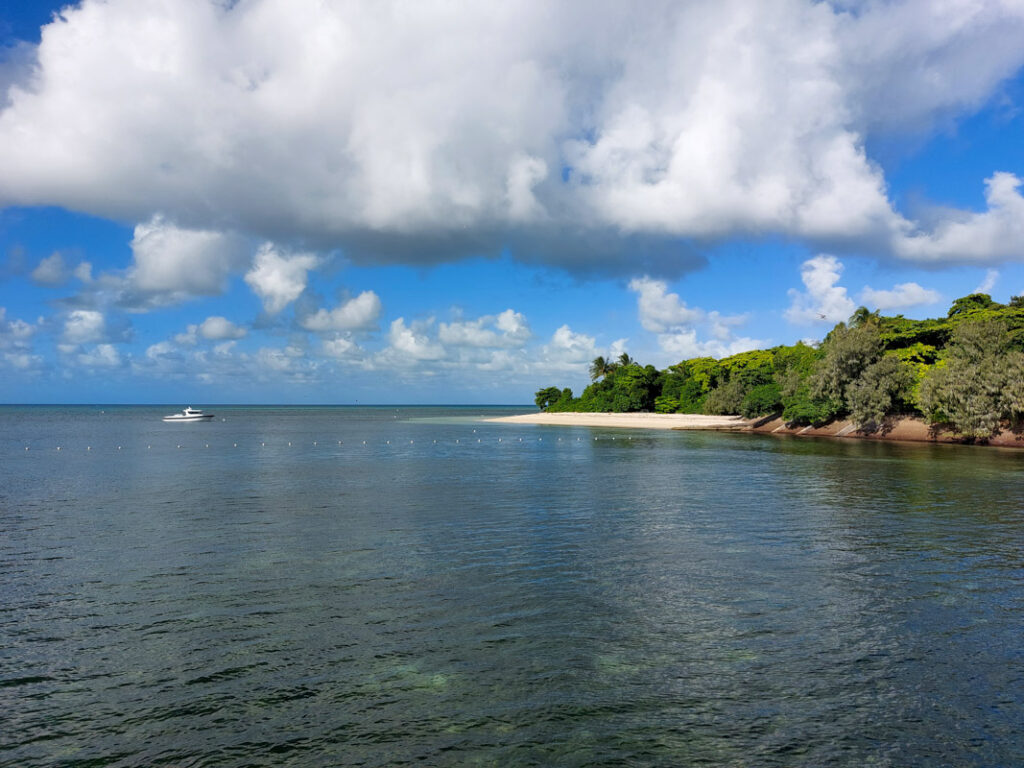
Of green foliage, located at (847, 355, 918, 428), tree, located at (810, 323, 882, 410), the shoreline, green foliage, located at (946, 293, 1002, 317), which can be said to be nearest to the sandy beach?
the shoreline

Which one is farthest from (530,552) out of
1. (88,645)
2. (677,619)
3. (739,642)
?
(88,645)

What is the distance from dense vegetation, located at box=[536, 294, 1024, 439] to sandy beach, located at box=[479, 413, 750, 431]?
381cm

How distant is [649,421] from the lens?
147 m

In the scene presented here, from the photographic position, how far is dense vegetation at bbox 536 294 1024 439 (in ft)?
259

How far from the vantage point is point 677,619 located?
Answer: 57.6 feet

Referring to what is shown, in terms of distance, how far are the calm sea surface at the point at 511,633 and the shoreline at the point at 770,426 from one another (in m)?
58.4

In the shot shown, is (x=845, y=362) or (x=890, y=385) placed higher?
(x=845, y=362)

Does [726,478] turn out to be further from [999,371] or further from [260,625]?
[999,371]

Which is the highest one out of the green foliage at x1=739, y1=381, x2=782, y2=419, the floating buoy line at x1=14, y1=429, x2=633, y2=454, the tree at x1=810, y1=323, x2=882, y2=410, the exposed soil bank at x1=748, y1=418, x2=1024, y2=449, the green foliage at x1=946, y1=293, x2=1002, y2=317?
the green foliage at x1=946, y1=293, x2=1002, y2=317

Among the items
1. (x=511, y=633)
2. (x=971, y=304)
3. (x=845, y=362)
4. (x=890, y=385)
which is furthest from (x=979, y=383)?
(x=511, y=633)

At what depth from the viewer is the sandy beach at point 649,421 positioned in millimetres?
127688

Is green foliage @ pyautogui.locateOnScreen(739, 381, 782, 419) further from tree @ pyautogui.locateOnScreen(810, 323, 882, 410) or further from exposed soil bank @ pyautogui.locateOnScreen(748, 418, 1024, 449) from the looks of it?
tree @ pyautogui.locateOnScreen(810, 323, 882, 410)

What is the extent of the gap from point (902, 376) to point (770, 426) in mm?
27320

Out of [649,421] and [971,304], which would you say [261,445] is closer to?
[649,421]
